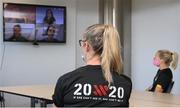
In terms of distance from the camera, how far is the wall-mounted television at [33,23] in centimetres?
629

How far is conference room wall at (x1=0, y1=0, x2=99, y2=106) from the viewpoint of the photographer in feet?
21.1

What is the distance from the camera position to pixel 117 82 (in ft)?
5.09

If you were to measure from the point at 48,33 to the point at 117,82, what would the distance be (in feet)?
17.0

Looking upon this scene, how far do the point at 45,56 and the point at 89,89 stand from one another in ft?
17.4

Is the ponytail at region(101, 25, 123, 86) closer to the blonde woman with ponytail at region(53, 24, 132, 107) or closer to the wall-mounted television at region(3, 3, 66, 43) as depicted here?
the blonde woman with ponytail at region(53, 24, 132, 107)

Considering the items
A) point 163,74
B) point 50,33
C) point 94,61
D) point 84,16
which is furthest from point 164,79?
point 84,16

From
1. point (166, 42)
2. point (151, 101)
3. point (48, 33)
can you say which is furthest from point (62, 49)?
point (151, 101)

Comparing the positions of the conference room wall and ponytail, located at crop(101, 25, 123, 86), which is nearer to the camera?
ponytail, located at crop(101, 25, 123, 86)

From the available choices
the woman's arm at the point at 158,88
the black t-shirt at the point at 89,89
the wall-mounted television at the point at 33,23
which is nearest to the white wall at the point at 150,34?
the wall-mounted television at the point at 33,23

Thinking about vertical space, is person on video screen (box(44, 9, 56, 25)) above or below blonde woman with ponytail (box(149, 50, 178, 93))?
above

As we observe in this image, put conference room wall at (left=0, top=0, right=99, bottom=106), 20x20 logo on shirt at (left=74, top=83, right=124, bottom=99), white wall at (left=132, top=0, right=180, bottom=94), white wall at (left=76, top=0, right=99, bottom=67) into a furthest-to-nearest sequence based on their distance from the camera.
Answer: white wall at (left=76, top=0, right=99, bottom=67)
conference room wall at (left=0, top=0, right=99, bottom=106)
white wall at (left=132, top=0, right=180, bottom=94)
20x20 logo on shirt at (left=74, top=83, right=124, bottom=99)

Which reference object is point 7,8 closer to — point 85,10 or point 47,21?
point 47,21

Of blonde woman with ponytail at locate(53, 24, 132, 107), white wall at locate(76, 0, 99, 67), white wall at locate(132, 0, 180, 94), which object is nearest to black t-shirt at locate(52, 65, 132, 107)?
blonde woman with ponytail at locate(53, 24, 132, 107)

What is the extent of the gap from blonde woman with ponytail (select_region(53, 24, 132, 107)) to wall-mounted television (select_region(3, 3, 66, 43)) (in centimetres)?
493
